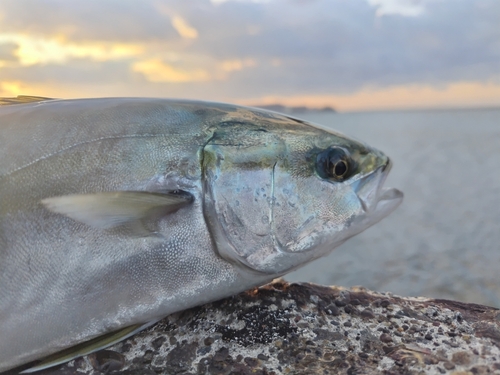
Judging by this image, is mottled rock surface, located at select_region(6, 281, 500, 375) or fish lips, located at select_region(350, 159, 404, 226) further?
fish lips, located at select_region(350, 159, 404, 226)

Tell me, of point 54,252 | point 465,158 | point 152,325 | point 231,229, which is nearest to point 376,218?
point 231,229

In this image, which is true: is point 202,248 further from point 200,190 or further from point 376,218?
point 376,218

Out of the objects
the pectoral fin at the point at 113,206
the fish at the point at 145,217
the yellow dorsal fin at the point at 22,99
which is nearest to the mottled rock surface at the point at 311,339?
the fish at the point at 145,217

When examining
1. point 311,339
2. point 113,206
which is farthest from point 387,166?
point 113,206

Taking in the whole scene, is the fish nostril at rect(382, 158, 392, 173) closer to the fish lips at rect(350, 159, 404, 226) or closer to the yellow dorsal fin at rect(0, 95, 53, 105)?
the fish lips at rect(350, 159, 404, 226)

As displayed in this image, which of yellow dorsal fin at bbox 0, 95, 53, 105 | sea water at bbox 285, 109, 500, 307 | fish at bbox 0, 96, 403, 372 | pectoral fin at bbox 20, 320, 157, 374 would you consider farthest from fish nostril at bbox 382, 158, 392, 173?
sea water at bbox 285, 109, 500, 307
